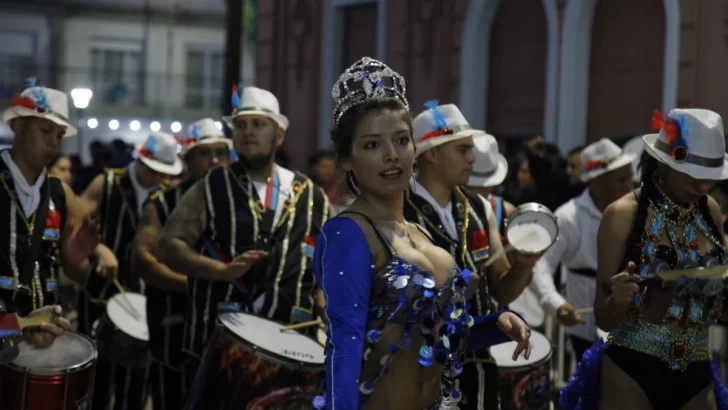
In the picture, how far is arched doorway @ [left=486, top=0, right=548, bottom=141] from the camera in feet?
55.6

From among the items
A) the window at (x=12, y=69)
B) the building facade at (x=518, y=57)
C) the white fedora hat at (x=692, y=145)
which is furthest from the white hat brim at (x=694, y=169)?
the window at (x=12, y=69)

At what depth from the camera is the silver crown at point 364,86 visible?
4.71 meters

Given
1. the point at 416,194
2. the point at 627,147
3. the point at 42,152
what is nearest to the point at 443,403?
the point at 416,194

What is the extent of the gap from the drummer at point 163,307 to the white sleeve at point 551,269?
212cm

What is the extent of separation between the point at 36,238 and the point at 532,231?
264 cm

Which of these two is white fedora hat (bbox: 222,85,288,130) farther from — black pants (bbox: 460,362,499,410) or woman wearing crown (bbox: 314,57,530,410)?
woman wearing crown (bbox: 314,57,530,410)

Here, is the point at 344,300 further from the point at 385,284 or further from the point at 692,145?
the point at 692,145

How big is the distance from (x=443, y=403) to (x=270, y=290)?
9.63 ft

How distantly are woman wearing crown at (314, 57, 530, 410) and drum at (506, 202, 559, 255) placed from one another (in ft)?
4.93

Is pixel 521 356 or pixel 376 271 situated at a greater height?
pixel 376 271

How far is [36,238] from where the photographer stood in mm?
7199

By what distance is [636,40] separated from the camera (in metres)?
15.2

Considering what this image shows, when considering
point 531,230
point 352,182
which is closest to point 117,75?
point 531,230

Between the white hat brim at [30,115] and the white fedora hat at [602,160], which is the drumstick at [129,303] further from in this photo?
the white fedora hat at [602,160]
